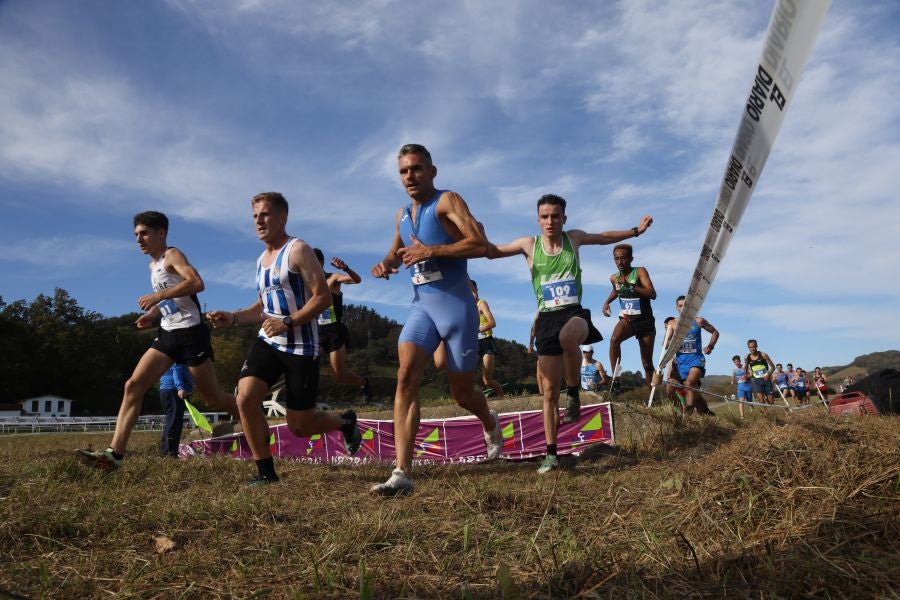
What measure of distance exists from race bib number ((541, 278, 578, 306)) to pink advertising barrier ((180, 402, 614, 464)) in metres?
1.84

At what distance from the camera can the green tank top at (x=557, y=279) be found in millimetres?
5805

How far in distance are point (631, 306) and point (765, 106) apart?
573 centimetres

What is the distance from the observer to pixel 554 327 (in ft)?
18.8

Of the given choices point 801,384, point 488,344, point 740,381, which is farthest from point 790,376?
point 488,344

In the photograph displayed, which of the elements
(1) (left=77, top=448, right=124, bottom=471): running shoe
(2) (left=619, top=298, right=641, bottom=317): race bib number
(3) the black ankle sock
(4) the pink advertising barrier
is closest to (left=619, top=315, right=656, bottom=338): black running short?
(2) (left=619, top=298, right=641, bottom=317): race bib number

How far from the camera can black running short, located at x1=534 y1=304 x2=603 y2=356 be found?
18.6ft

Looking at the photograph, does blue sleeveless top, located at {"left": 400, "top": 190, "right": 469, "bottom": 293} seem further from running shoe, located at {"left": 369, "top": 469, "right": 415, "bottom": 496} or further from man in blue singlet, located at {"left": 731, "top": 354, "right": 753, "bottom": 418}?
man in blue singlet, located at {"left": 731, "top": 354, "right": 753, "bottom": 418}

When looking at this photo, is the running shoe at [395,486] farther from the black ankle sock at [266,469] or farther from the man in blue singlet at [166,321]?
the man in blue singlet at [166,321]

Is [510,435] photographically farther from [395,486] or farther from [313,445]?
[395,486]

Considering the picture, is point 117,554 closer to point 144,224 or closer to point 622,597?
point 622,597

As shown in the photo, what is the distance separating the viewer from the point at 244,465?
17.8 feet

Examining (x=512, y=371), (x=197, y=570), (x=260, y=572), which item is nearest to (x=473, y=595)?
(x=260, y=572)

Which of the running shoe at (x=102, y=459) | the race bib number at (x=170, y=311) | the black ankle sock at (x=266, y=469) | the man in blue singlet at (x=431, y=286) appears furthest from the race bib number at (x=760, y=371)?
the running shoe at (x=102, y=459)

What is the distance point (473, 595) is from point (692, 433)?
561cm
